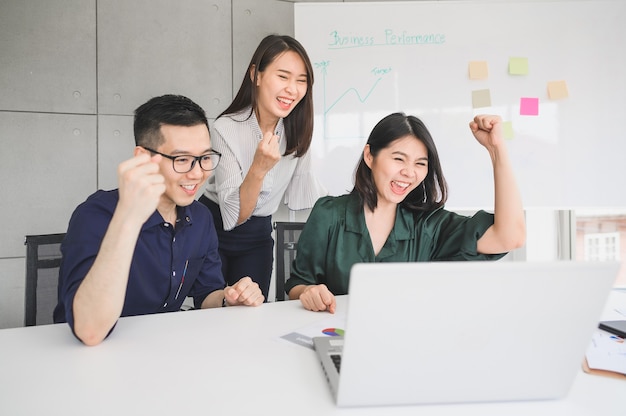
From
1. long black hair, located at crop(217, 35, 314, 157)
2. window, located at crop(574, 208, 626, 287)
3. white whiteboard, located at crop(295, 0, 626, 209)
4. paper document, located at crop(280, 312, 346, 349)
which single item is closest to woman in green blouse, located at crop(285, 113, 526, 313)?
paper document, located at crop(280, 312, 346, 349)

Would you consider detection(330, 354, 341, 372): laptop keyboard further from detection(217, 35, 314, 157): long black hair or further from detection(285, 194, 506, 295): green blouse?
detection(217, 35, 314, 157): long black hair

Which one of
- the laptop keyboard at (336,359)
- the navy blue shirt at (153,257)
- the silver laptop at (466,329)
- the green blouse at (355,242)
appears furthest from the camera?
the green blouse at (355,242)

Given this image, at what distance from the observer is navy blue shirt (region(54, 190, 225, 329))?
3.83 ft

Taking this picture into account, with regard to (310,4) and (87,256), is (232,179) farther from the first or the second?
(310,4)

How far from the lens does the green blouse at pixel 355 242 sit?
1.62m

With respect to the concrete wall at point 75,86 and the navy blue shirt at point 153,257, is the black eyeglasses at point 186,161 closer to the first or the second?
the navy blue shirt at point 153,257

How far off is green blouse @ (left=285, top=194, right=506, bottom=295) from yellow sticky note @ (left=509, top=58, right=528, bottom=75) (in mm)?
1393

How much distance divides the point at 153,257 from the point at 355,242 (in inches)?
24.5

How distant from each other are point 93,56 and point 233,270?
4.85 feet

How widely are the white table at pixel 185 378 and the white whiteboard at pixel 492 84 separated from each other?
1766mm

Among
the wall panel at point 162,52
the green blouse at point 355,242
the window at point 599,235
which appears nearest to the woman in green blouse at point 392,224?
the green blouse at point 355,242

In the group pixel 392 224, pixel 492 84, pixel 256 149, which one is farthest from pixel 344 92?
pixel 392 224

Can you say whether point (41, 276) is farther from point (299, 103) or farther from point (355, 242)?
point (299, 103)

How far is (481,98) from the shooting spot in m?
2.72
